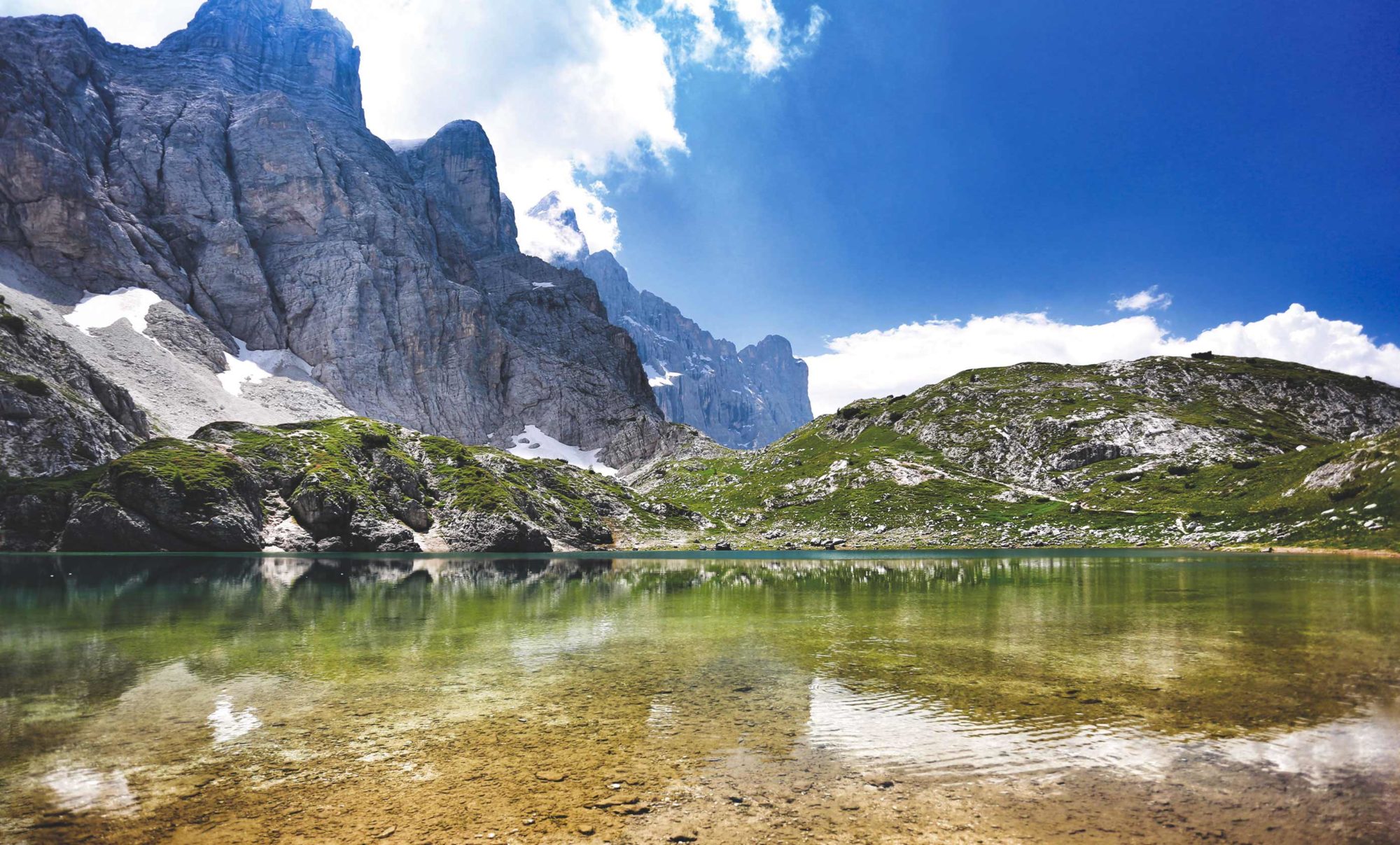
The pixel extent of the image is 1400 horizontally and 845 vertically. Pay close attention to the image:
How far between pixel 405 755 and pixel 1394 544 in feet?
397

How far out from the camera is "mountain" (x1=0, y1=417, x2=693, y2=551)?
112m

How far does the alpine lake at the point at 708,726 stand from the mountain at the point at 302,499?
96.8m

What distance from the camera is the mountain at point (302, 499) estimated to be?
112375 mm

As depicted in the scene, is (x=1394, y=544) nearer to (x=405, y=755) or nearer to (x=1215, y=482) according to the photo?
(x=1215, y=482)

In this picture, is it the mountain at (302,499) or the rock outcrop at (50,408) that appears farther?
the rock outcrop at (50,408)

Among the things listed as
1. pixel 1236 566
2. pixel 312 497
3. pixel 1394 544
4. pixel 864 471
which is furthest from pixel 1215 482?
pixel 312 497

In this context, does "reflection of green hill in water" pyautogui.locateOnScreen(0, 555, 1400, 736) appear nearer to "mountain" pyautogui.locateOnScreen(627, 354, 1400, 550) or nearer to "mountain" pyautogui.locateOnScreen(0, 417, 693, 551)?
"mountain" pyautogui.locateOnScreen(0, 417, 693, 551)

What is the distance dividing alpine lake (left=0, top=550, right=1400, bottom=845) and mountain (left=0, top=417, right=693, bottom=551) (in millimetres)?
96835

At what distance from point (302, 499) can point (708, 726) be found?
5526 inches

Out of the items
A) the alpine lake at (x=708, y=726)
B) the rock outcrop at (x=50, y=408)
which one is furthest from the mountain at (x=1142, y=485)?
the rock outcrop at (x=50, y=408)

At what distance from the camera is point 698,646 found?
26.4m

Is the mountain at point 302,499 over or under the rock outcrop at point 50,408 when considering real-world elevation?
under

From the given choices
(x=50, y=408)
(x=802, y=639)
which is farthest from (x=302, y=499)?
(x=802, y=639)

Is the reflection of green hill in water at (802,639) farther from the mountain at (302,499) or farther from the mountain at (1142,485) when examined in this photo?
the mountain at (1142,485)
